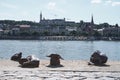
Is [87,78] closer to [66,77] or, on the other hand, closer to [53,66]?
[66,77]

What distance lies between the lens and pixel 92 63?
873 inches

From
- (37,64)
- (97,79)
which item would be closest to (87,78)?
(97,79)

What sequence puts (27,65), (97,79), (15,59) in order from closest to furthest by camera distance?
(97,79)
(27,65)
(15,59)

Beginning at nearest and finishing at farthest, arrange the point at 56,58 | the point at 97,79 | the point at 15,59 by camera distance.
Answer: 1. the point at 97,79
2. the point at 56,58
3. the point at 15,59

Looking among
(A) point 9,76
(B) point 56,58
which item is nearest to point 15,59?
(B) point 56,58

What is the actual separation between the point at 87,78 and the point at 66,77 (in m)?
0.82

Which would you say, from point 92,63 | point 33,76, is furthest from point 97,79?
point 92,63

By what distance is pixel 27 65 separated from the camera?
1992cm

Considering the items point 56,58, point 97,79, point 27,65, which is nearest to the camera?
point 97,79

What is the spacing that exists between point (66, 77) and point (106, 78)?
4.92ft

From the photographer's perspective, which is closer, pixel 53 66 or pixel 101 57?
pixel 53 66

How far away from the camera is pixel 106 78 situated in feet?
47.1

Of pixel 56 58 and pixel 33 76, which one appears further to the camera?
pixel 56 58

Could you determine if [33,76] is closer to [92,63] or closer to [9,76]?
[9,76]
